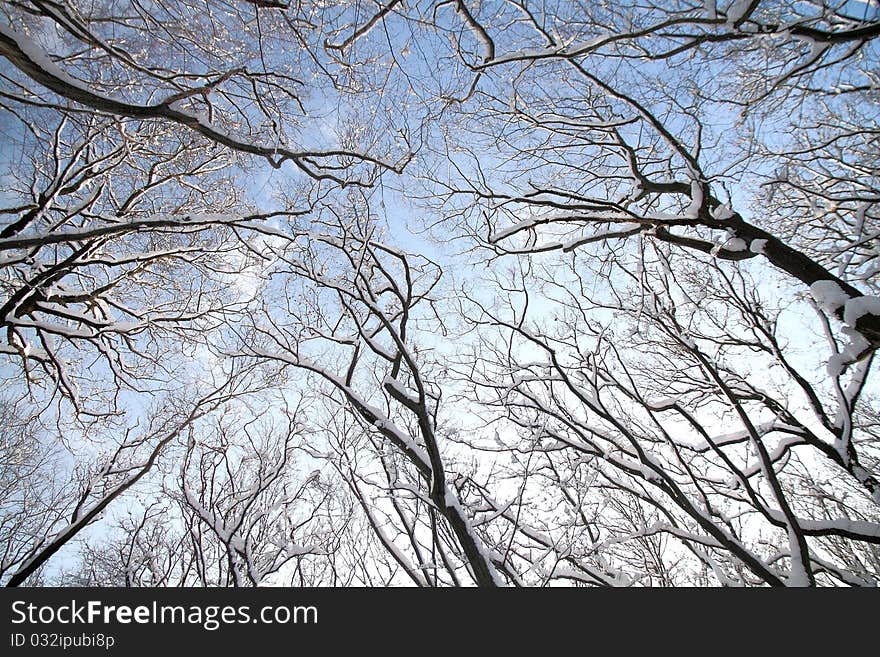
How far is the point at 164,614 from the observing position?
3420mm

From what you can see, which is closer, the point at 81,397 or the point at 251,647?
the point at 251,647

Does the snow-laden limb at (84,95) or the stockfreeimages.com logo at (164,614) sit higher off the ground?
the snow-laden limb at (84,95)

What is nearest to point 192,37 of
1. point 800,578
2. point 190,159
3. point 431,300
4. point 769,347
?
point 190,159

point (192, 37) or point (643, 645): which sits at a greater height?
point (192, 37)

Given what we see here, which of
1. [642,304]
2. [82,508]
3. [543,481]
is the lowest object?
[543,481]

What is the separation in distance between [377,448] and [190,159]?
565cm

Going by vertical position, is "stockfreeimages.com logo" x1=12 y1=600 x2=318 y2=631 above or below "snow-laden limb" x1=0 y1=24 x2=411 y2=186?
below

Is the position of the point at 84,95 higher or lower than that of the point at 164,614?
higher

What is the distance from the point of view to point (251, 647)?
10.5 feet

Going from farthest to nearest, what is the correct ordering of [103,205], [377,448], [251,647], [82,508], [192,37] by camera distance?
[82,508] < [103,205] < [377,448] < [192,37] < [251,647]

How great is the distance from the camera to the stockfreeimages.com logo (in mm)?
3377

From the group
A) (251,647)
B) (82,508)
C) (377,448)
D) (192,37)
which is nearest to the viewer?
(251,647)

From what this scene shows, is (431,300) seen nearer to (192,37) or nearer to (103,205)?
(192,37)

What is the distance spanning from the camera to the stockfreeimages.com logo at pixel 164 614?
338 centimetres
